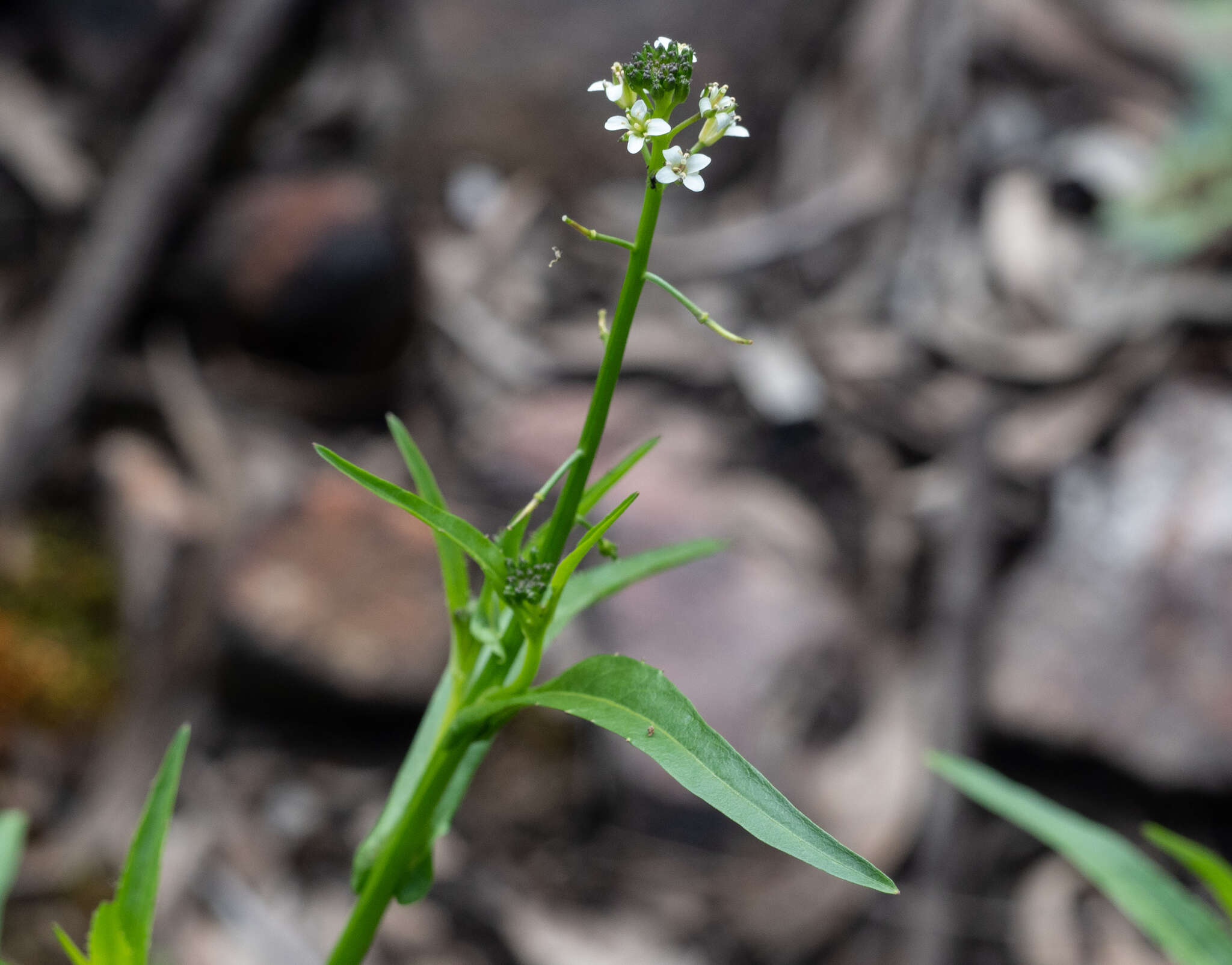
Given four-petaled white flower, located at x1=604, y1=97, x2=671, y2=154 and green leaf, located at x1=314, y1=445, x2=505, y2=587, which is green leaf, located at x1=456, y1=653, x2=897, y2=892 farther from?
four-petaled white flower, located at x1=604, y1=97, x2=671, y2=154

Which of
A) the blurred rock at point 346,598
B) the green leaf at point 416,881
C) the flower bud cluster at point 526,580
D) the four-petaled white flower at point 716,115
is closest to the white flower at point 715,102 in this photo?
the four-petaled white flower at point 716,115

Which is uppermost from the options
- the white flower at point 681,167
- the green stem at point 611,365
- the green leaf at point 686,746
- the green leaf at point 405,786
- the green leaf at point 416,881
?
the white flower at point 681,167

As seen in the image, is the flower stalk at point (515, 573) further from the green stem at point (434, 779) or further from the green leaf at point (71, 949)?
the green leaf at point (71, 949)

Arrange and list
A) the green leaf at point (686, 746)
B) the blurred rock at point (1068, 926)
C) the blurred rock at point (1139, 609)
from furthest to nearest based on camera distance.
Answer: the blurred rock at point (1139, 609), the blurred rock at point (1068, 926), the green leaf at point (686, 746)

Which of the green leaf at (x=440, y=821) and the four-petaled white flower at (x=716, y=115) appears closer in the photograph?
the four-petaled white flower at (x=716, y=115)

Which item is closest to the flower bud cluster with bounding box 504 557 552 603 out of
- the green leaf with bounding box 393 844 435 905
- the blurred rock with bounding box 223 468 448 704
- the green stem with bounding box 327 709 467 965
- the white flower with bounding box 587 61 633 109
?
the green stem with bounding box 327 709 467 965

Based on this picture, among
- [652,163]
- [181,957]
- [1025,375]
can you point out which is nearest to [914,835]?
[1025,375]

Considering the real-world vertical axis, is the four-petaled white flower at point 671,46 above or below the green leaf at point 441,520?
above
